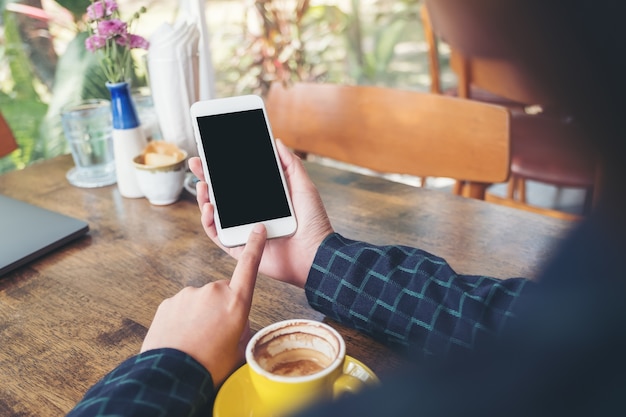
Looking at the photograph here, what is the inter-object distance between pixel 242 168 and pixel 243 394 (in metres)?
0.36

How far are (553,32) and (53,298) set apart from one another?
2.67 ft

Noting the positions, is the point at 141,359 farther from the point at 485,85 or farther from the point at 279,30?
the point at 279,30

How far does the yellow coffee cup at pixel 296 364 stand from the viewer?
493 mm

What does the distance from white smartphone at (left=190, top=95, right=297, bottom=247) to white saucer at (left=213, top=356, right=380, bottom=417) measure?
0.79ft

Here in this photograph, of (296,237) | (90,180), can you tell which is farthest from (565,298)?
(90,180)

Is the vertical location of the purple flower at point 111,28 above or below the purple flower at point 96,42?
above

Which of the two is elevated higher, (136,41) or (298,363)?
(136,41)

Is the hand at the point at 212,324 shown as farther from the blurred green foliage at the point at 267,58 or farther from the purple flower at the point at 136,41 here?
the blurred green foliage at the point at 267,58

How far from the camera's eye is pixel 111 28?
1079mm

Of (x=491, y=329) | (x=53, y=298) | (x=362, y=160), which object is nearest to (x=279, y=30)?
(x=362, y=160)

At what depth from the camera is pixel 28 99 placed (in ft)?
7.36

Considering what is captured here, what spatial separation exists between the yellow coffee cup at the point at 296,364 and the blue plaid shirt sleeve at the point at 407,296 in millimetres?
143

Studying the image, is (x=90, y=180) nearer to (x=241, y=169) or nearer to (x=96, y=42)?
(x=96, y=42)

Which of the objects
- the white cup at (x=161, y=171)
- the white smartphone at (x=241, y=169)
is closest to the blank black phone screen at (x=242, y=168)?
the white smartphone at (x=241, y=169)
